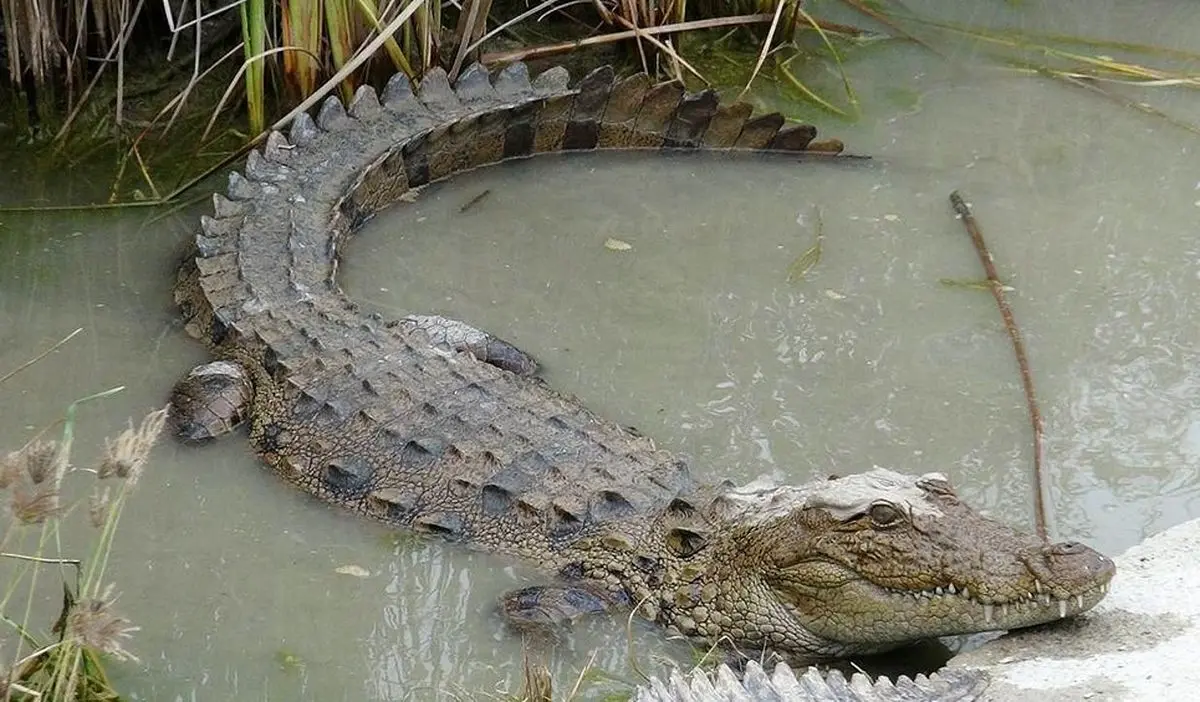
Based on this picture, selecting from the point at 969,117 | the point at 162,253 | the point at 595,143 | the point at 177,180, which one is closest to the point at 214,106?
the point at 177,180

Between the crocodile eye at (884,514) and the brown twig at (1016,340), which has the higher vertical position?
the crocodile eye at (884,514)

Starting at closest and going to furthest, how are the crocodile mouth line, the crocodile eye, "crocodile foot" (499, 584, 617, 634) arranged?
the crocodile mouth line < the crocodile eye < "crocodile foot" (499, 584, 617, 634)

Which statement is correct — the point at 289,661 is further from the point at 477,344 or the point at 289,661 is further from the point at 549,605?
the point at 477,344

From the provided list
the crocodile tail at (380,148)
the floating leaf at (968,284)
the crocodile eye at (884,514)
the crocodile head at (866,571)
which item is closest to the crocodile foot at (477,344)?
the crocodile tail at (380,148)

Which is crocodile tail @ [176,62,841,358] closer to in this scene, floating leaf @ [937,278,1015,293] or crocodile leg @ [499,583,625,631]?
floating leaf @ [937,278,1015,293]

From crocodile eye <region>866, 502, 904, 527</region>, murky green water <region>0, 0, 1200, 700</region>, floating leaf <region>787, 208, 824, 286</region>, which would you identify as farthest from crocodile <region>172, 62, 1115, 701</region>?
floating leaf <region>787, 208, 824, 286</region>

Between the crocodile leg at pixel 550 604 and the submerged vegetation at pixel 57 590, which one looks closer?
the submerged vegetation at pixel 57 590

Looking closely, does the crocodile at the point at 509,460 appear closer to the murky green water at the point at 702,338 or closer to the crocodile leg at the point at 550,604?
the crocodile leg at the point at 550,604

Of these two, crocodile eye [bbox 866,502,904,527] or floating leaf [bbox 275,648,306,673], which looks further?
floating leaf [bbox 275,648,306,673]
